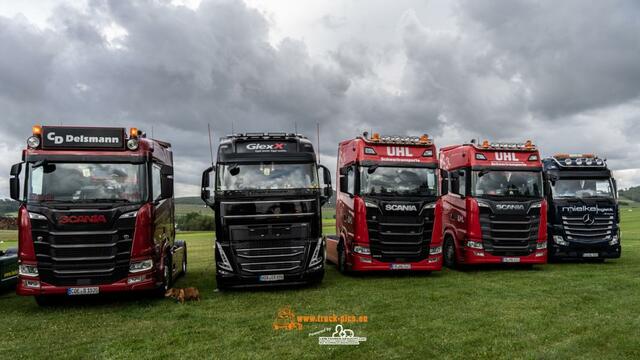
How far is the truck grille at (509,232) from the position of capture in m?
13.3

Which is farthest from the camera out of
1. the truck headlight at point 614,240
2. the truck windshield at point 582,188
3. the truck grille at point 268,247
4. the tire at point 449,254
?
the truck windshield at point 582,188

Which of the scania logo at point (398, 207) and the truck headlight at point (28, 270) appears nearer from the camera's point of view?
the truck headlight at point (28, 270)

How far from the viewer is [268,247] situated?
10484 mm

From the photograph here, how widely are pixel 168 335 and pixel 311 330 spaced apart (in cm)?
215

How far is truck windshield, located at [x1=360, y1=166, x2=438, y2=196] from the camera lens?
12320 millimetres

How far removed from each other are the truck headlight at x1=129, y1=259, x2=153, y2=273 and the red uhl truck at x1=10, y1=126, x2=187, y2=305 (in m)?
0.02

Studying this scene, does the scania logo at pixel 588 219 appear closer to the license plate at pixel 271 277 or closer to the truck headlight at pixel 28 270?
the license plate at pixel 271 277

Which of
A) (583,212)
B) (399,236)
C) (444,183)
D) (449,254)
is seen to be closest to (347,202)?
(399,236)

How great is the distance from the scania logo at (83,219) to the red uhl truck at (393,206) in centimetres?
591

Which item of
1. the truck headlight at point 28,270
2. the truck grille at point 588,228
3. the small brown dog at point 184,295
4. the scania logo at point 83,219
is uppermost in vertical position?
the scania logo at point 83,219

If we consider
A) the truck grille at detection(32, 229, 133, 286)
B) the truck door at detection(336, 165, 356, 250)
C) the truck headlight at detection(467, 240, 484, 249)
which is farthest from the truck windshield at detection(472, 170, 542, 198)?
the truck grille at detection(32, 229, 133, 286)

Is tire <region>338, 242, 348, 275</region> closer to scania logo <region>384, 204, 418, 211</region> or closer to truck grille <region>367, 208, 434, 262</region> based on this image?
truck grille <region>367, 208, 434, 262</region>

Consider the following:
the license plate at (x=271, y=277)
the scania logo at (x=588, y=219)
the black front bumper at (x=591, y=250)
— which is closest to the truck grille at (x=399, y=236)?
the license plate at (x=271, y=277)

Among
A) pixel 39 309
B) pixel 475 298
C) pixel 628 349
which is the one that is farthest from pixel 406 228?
pixel 39 309
